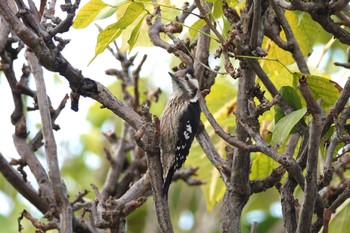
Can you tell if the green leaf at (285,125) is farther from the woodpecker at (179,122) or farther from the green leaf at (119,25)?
the woodpecker at (179,122)

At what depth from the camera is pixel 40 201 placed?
397 centimetres

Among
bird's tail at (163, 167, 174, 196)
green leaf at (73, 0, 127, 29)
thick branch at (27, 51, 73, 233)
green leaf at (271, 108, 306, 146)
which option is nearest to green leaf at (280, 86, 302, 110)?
green leaf at (271, 108, 306, 146)

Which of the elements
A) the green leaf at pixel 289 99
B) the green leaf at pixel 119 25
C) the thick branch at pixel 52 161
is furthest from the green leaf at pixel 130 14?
the thick branch at pixel 52 161

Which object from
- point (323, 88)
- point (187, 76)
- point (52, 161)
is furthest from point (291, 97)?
point (187, 76)

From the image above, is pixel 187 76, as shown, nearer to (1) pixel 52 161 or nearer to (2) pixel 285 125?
(1) pixel 52 161

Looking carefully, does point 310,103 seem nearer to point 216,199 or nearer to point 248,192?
point 248,192

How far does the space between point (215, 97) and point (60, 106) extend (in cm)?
80

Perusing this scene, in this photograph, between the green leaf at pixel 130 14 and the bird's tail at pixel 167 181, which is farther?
the bird's tail at pixel 167 181

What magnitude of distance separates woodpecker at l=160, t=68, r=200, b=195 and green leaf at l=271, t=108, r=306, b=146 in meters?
1.43

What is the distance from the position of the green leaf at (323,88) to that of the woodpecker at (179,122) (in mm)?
1183

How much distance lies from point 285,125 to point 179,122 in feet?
7.61

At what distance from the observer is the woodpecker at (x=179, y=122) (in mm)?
4477

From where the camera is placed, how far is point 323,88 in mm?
3025

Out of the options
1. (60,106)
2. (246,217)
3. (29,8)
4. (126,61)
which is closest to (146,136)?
(29,8)
